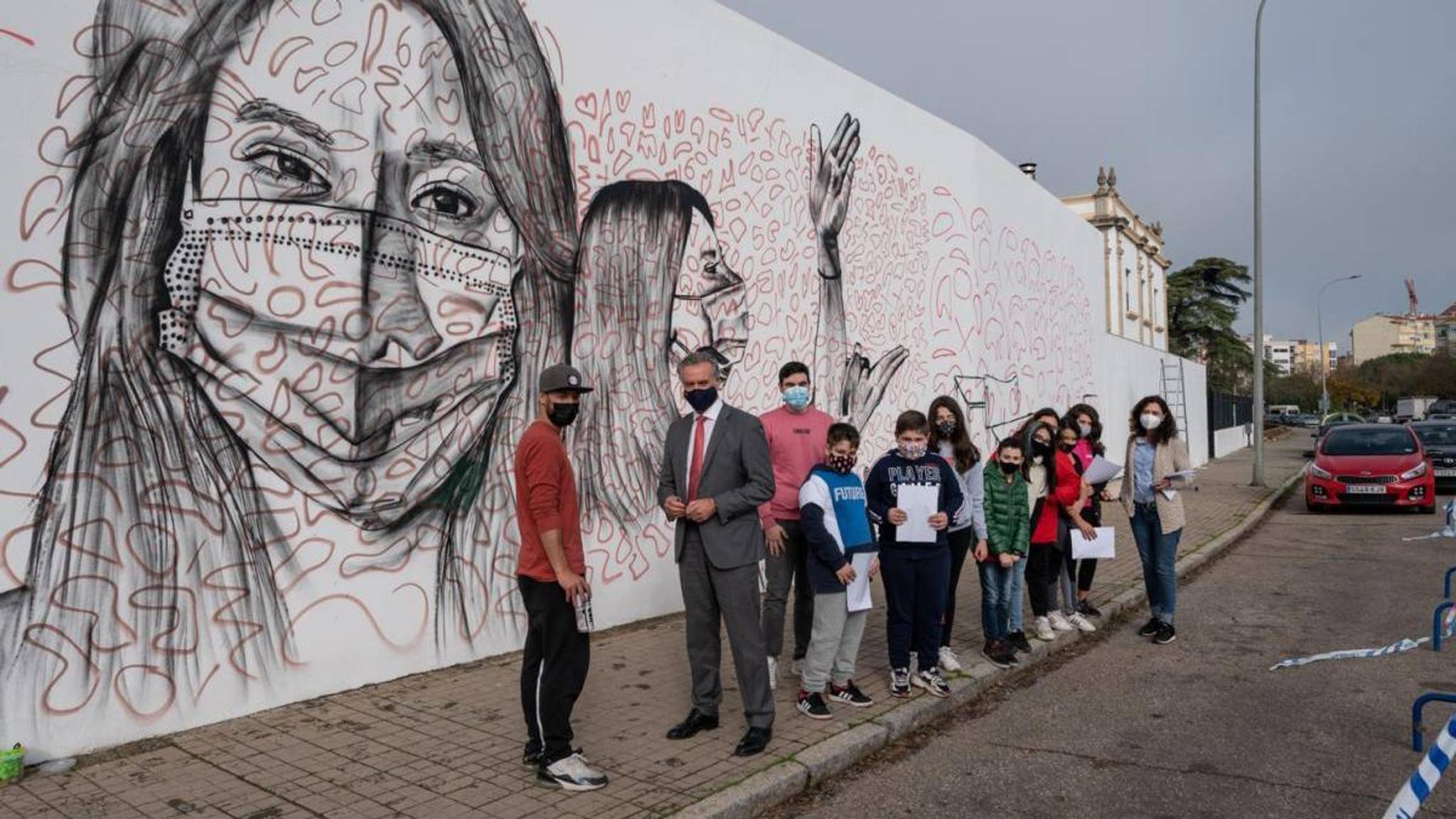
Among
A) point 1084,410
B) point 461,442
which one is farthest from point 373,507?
point 1084,410

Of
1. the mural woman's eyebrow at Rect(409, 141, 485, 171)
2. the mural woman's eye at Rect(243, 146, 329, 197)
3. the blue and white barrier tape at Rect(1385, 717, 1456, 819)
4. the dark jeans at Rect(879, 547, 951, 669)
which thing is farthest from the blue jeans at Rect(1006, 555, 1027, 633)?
the mural woman's eye at Rect(243, 146, 329, 197)

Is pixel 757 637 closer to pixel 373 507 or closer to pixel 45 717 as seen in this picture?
pixel 373 507

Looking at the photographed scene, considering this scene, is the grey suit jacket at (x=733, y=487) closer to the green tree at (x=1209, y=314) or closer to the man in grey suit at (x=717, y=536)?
the man in grey suit at (x=717, y=536)

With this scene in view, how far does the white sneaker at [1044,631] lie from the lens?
6973 millimetres

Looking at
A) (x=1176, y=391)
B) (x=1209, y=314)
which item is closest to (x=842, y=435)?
(x=1176, y=391)

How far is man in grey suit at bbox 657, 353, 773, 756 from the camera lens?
462 cm

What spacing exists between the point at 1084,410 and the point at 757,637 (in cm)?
435

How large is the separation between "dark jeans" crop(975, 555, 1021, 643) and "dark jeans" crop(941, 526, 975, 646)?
7.2 inches

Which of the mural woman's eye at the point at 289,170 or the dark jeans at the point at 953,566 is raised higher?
the mural woman's eye at the point at 289,170

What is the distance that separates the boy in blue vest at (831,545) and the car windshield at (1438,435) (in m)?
18.8

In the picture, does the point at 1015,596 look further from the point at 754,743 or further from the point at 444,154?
the point at 444,154

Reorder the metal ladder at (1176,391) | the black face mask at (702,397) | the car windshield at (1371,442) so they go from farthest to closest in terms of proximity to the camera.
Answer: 1. the metal ladder at (1176,391)
2. the car windshield at (1371,442)
3. the black face mask at (702,397)

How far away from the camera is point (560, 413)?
14.2 feet

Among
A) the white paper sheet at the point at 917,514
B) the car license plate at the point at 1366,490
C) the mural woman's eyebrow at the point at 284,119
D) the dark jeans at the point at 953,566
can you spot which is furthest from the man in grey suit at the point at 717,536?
the car license plate at the point at 1366,490
